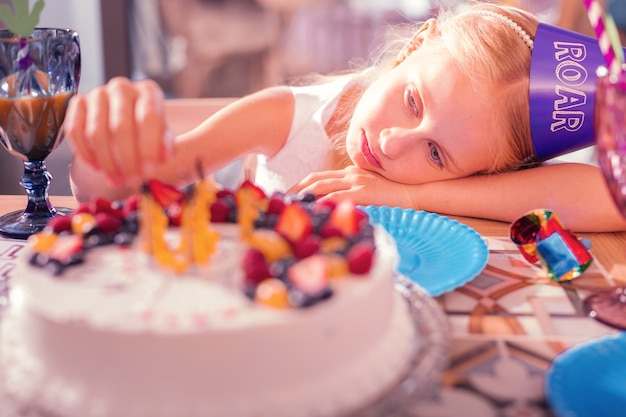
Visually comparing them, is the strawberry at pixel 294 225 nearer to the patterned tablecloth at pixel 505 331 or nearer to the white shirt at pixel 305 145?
the patterned tablecloth at pixel 505 331

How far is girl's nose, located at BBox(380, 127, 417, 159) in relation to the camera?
1311 mm

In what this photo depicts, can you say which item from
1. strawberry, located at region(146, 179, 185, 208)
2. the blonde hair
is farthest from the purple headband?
strawberry, located at region(146, 179, 185, 208)

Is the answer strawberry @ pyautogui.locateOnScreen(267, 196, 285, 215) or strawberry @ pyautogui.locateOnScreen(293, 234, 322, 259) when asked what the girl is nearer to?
strawberry @ pyautogui.locateOnScreen(267, 196, 285, 215)

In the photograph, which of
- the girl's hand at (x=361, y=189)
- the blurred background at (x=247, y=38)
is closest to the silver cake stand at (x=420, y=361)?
the girl's hand at (x=361, y=189)

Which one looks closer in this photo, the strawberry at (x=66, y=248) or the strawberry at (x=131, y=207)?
the strawberry at (x=66, y=248)

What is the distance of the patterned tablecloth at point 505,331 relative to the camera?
65 centimetres

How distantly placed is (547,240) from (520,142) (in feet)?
1.66

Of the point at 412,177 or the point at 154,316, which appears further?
the point at 412,177

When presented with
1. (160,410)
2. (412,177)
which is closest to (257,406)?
(160,410)

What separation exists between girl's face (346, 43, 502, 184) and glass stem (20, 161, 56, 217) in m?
0.60

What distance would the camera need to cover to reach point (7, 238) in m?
1.08

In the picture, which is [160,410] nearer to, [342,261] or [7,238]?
[342,261]

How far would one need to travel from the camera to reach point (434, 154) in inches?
54.1

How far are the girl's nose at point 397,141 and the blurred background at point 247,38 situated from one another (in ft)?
7.37
